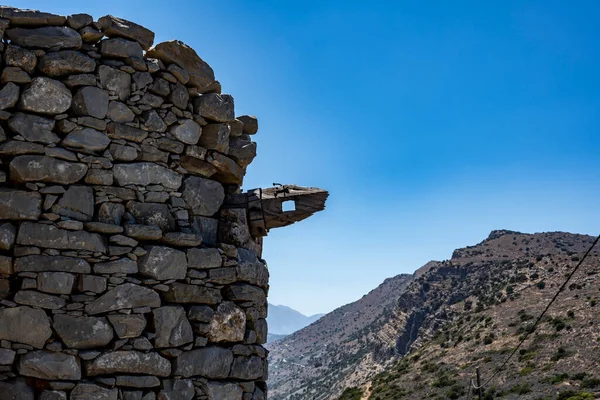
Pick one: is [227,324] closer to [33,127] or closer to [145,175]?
[145,175]

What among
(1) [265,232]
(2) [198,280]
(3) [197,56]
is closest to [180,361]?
(2) [198,280]

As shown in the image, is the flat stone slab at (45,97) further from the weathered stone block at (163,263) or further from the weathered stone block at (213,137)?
the weathered stone block at (163,263)

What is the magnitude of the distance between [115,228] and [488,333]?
3613cm

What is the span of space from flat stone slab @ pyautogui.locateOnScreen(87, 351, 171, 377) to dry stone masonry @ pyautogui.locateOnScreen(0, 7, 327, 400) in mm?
12

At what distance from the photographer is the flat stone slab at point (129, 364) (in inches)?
180

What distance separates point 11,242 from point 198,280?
176 cm

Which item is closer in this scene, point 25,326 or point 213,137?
point 25,326

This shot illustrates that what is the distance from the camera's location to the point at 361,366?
56000 mm

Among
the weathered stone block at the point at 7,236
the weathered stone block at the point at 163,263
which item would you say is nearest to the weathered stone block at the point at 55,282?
the weathered stone block at the point at 7,236

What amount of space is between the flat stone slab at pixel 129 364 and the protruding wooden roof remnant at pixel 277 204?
6.22 feet

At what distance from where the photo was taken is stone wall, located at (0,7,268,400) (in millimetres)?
4508

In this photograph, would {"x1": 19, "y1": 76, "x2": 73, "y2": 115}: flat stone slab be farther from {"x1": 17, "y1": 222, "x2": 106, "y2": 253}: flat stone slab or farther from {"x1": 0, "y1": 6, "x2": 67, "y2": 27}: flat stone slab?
{"x1": 17, "y1": 222, "x2": 106, "y2": 253}: flat stone slab

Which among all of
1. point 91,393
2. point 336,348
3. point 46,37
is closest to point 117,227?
point 91,393

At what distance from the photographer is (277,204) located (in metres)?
6.17
